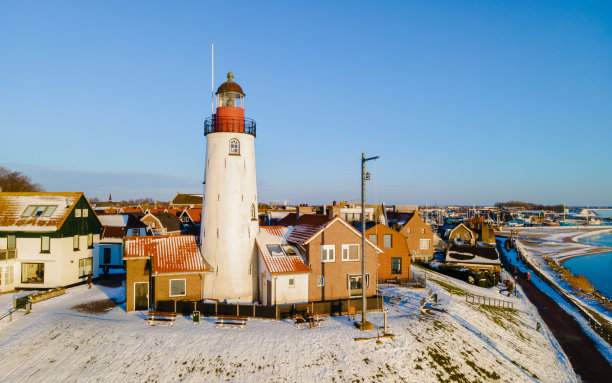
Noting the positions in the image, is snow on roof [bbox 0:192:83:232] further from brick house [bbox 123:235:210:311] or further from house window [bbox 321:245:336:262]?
house window [bbox 321:245:336:262]

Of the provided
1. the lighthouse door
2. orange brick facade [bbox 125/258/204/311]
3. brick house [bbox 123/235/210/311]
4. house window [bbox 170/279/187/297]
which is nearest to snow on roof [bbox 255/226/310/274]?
the lighthouse door

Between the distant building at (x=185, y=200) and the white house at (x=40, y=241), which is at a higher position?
the distant building at (x=185, y=200)

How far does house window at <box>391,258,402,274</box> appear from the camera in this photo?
44125mm

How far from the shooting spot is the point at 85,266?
3869 cm

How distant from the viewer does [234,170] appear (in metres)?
30.2

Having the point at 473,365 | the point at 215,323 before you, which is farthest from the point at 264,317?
the point at 473,365

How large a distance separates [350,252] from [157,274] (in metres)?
15.8

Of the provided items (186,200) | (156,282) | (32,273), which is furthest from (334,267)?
(186,200)

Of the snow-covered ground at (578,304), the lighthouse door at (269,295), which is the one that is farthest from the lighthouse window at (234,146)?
the snow-covered ground at (578,304)

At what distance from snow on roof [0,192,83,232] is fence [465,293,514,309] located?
140 feet

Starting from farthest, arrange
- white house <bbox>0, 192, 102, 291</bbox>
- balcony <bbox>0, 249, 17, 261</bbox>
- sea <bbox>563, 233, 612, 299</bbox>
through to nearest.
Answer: sea <bbox>563, 233, 612, 299</bbox> → white house <bbox>0, 192, 102, 291</bbox> → balcony <bbox>0, 249, 17, 261</bbox>

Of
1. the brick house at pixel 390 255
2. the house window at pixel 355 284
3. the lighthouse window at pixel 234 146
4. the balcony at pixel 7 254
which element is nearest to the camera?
the lighthouse window at pixel 234 146

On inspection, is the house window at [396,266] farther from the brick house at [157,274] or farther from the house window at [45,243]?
the house window at [45,243]

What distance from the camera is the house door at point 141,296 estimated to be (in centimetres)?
2769
